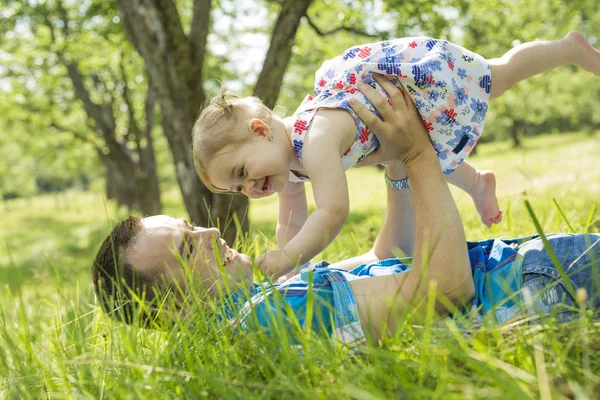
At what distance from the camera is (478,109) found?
253 centimetres

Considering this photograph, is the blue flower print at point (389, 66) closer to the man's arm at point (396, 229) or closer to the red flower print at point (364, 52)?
the red flower print at point (364, 52)

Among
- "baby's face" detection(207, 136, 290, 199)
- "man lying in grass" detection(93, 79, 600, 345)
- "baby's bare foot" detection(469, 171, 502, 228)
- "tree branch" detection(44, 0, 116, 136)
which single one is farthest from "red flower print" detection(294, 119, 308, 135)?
"tree branch" detection(44, 0, 116, 136)

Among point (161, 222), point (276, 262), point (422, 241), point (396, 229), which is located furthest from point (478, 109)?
point (161, 222)

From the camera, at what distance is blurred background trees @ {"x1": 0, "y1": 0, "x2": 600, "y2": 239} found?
5273 millimetres

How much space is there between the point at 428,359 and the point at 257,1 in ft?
32.4

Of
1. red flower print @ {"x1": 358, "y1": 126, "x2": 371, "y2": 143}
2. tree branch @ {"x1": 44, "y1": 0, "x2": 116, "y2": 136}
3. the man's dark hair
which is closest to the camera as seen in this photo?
the man's dark hair

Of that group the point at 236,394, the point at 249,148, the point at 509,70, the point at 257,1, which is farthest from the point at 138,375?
the point at 257,1

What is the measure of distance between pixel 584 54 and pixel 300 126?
142 cm

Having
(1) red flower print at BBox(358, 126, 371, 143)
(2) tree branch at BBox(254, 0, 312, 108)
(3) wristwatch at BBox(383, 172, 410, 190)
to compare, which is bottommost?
(3) wristwatch at BBox(383, 172, 410, 190)

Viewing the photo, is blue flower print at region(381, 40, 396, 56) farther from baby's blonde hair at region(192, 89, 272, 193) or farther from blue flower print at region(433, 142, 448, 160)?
baby's blonde hair at region(192, 89, 272, 193)

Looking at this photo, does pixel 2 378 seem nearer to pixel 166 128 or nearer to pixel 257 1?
pixel 166 128

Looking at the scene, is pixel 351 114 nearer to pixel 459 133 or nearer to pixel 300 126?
pixel 300 126

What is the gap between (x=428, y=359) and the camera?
1.26 m

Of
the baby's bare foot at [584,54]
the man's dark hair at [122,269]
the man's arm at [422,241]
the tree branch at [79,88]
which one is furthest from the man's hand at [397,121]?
the tree branch at [79,88]
